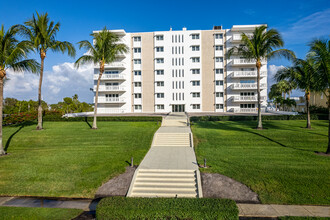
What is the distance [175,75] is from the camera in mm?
45531

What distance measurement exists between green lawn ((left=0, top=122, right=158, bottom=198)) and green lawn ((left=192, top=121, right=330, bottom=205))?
5.78m

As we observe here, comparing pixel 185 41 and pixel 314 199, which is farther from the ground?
pixel 185 41

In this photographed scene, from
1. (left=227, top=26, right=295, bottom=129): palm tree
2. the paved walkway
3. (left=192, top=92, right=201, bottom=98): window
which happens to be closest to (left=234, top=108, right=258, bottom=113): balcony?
(left=192, top=92, right=201, bottom=98): window

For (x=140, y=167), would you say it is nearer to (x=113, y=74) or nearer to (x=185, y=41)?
(x=113, y=74)

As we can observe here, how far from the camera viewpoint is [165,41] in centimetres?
4569

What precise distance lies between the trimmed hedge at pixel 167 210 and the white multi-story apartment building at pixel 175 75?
128 ft

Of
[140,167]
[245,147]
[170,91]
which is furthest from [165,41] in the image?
[140,167]

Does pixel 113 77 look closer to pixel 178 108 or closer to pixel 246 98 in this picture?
pixel 178 108

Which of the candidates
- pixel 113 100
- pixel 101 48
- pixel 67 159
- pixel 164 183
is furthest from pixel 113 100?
pixel 164 183

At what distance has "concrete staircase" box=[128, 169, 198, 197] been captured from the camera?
31.7 ft

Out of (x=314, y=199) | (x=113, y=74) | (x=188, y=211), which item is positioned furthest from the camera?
(x=113, y=74)

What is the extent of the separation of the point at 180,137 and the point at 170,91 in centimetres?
2754

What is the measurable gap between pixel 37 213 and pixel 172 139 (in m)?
12.7

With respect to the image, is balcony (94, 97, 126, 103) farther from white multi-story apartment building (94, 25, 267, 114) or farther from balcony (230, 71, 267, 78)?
balcony (230, 71, 267, 78)
